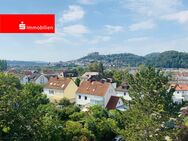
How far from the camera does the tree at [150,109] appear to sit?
2948cm

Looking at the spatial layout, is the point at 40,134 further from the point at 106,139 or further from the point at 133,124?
the point at 106,139

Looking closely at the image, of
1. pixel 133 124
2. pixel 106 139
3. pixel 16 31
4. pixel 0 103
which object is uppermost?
pixel 16 31

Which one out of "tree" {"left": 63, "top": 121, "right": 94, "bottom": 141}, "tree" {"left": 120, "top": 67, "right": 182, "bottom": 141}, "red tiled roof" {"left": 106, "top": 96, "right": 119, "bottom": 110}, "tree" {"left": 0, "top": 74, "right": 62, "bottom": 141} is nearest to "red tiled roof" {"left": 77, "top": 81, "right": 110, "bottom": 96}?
"red tiled roof" {"left": 106, "top": 96, "right": 119, "bottom": 110}

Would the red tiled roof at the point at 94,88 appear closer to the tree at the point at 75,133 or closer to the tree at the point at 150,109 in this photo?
the tree at the point at 75,133

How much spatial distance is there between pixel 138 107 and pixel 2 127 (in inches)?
506

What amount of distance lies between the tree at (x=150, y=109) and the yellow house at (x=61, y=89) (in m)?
37.1

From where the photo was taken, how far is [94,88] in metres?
61.0

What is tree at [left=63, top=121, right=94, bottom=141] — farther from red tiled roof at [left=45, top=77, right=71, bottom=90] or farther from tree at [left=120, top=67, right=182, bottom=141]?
red tiled roof at [left=45, top=77, right=71, bottom=90]

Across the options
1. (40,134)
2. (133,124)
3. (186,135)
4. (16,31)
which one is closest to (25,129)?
(40,134)

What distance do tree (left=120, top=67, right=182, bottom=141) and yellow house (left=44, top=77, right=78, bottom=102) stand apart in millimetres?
37118

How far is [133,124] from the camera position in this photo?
29.8 meters

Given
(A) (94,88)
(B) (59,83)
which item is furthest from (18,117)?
(B) (59,83)

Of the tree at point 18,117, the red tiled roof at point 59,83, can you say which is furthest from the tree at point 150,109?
the red tiled roof at point 59,83

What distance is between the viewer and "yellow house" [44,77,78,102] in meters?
67.6
